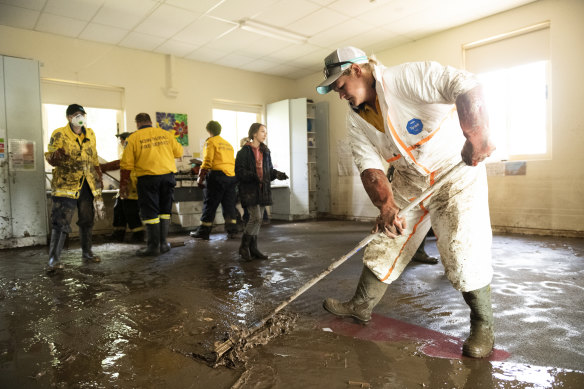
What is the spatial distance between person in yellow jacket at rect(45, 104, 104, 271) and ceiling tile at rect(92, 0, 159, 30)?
88.6 inches

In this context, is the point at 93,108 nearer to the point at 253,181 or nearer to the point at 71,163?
the point at 71,163

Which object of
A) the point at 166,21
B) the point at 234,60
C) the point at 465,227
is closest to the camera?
the point at 465,227

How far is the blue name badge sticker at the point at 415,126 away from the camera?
183 centimetres

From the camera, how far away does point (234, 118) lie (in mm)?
8508

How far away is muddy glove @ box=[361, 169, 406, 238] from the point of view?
1.86 m

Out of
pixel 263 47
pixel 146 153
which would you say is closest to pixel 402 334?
pixel 146 153

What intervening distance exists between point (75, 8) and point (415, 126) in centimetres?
557

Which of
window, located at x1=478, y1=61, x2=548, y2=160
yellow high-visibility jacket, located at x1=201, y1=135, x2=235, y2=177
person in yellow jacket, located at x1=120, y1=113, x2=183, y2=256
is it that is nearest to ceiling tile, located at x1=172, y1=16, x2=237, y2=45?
yellow high-visibility jacket, located at x1=201, y1=135, x2=235, y2=177

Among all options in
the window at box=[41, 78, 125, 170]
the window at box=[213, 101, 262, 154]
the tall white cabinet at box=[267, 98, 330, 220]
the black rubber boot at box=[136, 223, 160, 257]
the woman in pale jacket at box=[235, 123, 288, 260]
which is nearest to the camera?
the woman in pale jacket at box=[235, 123, 288, 260]

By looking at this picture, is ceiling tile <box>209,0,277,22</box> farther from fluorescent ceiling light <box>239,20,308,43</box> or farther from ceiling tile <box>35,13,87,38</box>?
ceiling tile <box>35,13,87,38</box>

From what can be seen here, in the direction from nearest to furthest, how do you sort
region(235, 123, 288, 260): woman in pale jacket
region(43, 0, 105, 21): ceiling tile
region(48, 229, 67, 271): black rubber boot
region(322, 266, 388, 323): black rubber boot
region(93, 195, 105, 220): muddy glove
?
region(322, 266, 388, 323): black rubber boot < region(48, 229, 67, 271): black rubber boot < region(235, 123, 288, 260): woman in pale jacket < region(93, 195, 105, 220): muddy glove < region(43, 0, 105, 21): ceiling tile

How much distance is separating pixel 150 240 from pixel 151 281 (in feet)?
4.11

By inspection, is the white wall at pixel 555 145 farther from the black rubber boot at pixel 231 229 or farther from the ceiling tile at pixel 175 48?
the ceiling tile at pixel 175 48

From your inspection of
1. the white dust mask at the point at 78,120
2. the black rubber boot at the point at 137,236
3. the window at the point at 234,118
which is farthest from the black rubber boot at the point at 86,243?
the window at the point at 234,118
